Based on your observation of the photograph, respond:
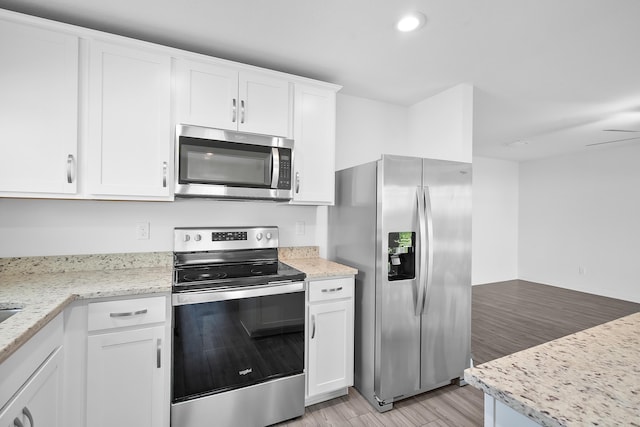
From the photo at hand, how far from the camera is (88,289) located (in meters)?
1.57

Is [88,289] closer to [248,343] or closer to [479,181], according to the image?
[248,343]

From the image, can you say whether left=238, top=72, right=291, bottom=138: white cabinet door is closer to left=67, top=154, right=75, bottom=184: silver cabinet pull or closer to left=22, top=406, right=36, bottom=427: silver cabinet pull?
left=67, top=154, right=75, bottom=184: silver cabinet pull

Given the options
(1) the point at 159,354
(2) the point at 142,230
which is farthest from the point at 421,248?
(2) the point at 142,230

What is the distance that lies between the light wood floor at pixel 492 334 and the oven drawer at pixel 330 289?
79cm

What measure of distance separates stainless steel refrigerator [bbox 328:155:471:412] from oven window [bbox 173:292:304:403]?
573mm

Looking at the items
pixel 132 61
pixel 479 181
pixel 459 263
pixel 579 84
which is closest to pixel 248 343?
pixel 459 263

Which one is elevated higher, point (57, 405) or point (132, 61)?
point (132, 61)

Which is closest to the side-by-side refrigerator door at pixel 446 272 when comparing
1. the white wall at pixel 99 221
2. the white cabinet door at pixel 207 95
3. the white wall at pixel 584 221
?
the white wall at pixel 99 221

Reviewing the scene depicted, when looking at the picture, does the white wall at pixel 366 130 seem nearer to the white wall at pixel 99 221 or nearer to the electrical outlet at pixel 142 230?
the white wall at pixel 99 221

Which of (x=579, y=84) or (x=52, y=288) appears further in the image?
(x=579, y=84)

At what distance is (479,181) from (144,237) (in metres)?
6.11

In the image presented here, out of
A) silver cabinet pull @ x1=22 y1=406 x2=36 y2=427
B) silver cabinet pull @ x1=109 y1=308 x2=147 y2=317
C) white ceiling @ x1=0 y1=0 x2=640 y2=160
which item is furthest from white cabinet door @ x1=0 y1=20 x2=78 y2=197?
silver cabinet pull @ x1=22 y1=406 x2=36 y2=427

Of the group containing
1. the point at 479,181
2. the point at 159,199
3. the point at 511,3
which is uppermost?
the point at 511,3

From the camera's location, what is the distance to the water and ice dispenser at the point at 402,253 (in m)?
2.23
